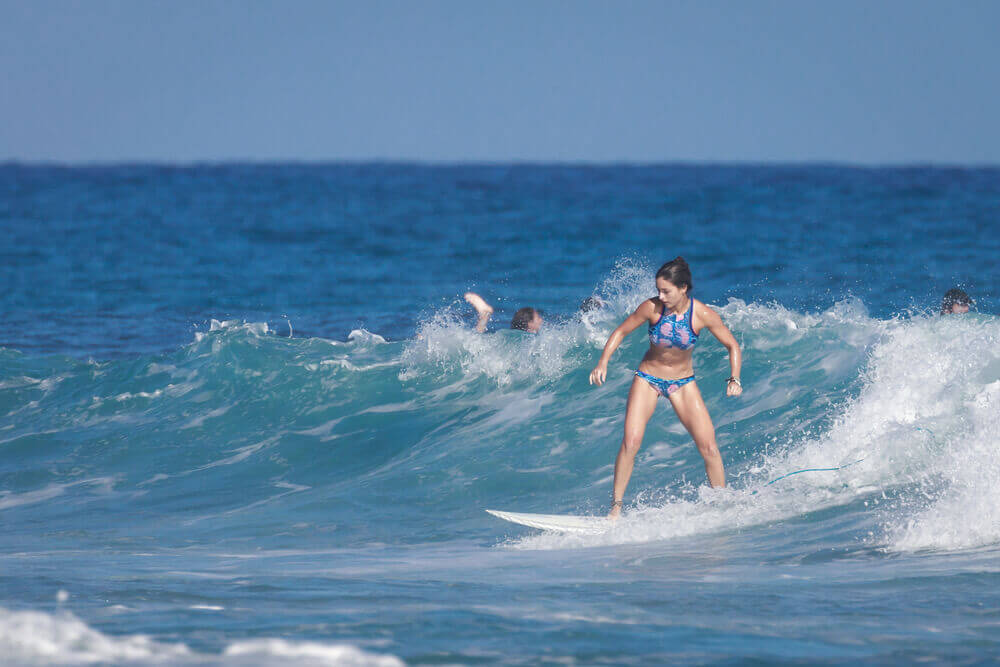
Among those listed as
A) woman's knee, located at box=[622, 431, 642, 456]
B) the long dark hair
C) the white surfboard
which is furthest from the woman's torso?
the white surfboard

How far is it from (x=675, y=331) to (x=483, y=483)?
9.39ft

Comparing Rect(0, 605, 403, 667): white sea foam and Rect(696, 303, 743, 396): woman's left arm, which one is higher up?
Rect(696, 303, 743, 396): woman's left arm

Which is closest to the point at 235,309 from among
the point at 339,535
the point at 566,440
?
the point at 566,440

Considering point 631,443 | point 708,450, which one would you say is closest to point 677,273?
point 631,443

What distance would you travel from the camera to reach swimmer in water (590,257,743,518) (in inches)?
299

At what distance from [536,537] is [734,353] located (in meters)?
1.80

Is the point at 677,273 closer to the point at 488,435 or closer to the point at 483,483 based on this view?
the point at 483,483

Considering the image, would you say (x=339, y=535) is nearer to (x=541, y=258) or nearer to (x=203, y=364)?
(x=203, y=364)

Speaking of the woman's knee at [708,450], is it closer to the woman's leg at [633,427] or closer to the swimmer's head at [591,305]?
the woman's leg at [633,427]

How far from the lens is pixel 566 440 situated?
10.6 meters

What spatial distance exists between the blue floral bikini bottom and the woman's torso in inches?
1.1

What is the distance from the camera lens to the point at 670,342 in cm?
767

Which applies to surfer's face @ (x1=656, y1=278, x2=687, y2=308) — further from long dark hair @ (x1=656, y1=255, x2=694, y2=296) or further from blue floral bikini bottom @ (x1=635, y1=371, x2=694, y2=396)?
blue floral bikini bottom @ (x1=635, y1=371, x2=694, y2=396)

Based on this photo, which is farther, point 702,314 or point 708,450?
point 708,450
